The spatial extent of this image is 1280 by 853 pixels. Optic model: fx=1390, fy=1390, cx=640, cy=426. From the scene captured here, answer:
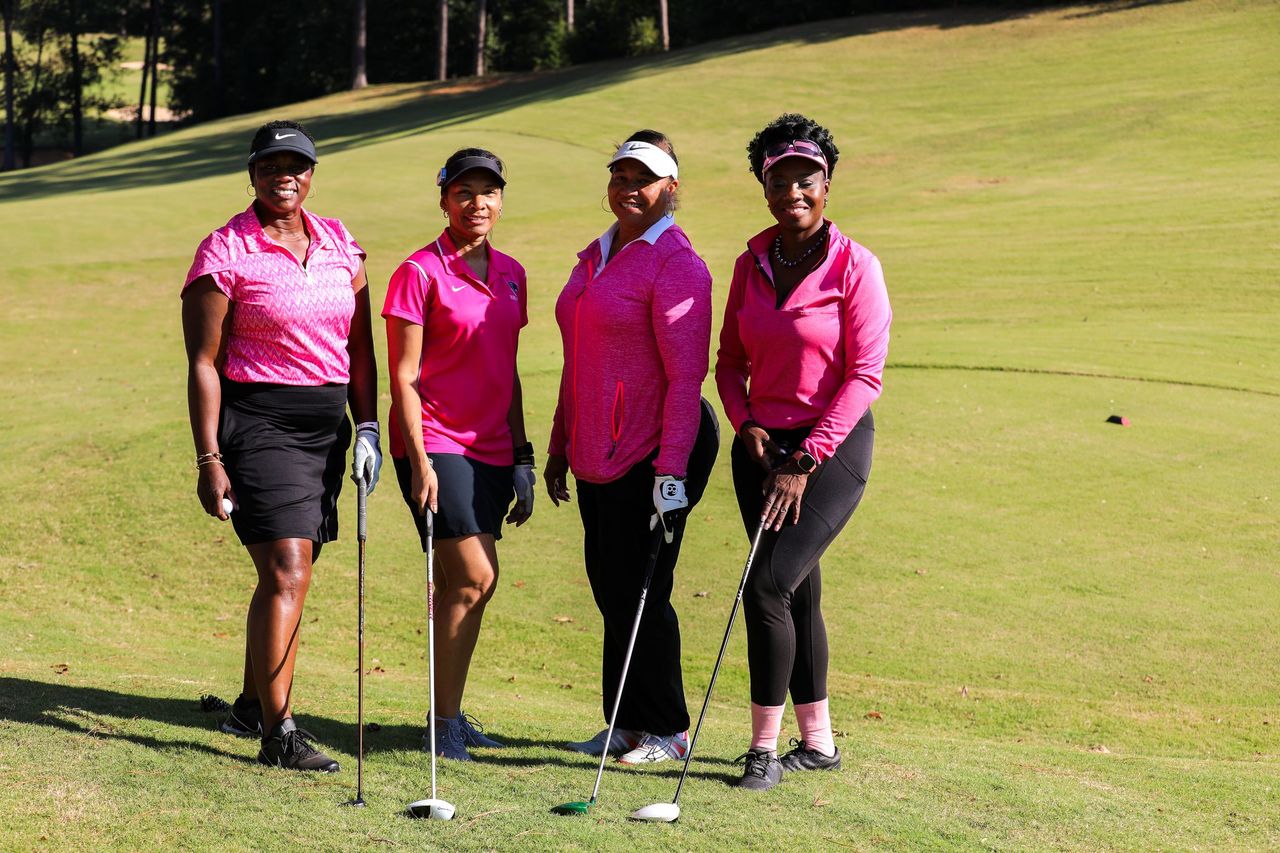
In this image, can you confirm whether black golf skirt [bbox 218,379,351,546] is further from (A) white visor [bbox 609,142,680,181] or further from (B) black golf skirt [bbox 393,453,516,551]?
(A) white visor [bbox 609,142,680,181]

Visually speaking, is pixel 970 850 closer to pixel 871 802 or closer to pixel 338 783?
pixel 871 802

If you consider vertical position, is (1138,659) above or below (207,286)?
below

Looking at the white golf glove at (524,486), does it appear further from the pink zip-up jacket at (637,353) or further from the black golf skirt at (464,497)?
the pink zip-up jacket at (637,353)

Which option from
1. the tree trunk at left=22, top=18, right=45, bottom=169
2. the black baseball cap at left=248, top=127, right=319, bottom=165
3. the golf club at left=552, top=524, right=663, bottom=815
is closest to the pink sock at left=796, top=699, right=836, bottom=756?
the golf club at left=552, top=524, right=663, bottom=815

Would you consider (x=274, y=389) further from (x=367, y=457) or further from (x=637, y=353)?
(x=637, y=353)

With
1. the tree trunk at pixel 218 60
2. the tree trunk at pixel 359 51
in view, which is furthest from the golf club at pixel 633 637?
the tree trunk at pixel 218 60

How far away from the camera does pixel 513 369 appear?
513cm

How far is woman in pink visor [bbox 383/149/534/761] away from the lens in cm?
489

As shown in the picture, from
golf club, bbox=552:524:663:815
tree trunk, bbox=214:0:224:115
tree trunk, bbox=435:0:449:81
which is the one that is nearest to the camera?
golf club, bbox=552:524:663:815

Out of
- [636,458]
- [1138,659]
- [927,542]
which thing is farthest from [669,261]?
[927,542]

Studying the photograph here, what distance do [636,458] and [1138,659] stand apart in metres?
3.50

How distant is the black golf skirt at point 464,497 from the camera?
493cm

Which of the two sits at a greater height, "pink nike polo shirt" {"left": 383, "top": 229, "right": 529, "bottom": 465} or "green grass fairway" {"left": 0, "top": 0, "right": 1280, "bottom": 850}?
"pink nike polo shirt" {"left": 383, "top": 229, "right": 529, "bottom": 465}

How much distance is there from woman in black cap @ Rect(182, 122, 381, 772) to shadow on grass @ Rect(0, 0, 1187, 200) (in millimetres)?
28548
